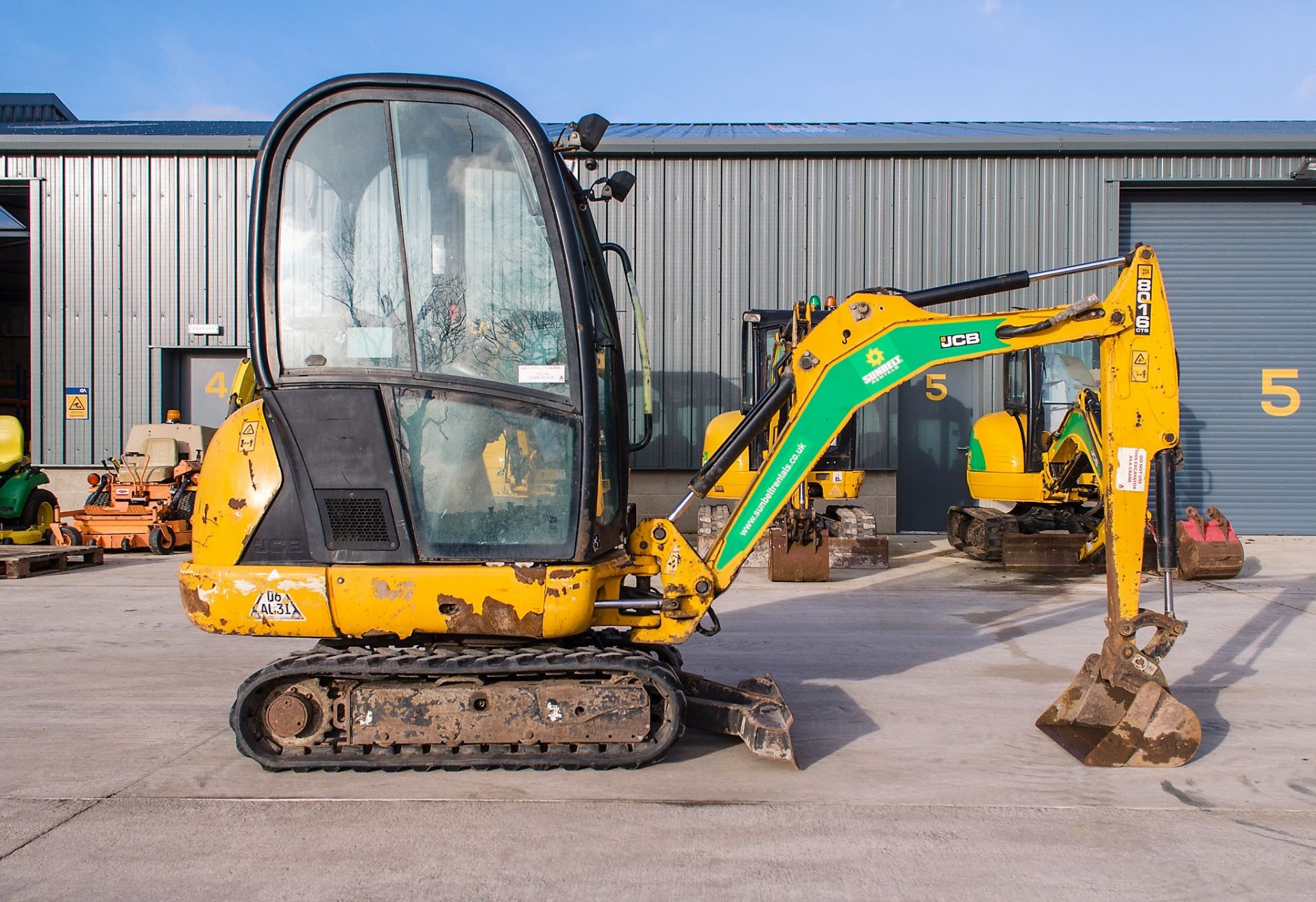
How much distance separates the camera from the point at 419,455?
4.08 meters

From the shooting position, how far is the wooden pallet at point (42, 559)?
10.3 meters

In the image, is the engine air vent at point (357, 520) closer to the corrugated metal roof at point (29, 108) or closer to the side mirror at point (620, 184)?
the side mirror at point (620, 184)

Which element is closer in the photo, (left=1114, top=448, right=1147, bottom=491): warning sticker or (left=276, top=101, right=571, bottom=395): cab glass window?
(left=276, top=101, right=571, bottom=395): cab glass window

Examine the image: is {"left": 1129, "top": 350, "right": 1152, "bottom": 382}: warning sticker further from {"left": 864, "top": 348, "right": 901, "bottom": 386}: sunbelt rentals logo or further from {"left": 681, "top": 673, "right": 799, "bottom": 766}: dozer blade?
{"left": 681, "top": 673, "right": 799, "bottom": 766}: dozer blade

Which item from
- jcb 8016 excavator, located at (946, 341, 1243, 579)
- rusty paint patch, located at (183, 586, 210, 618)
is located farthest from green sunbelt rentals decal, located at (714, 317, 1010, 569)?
jcb 8016 excavator, located at (946, 341, 1243, 579)

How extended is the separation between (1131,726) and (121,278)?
15987mm

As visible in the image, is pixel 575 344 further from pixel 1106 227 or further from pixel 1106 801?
pixel 1106 227

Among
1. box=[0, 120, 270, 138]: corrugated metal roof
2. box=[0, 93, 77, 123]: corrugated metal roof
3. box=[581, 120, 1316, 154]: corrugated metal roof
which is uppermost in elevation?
box=[0, 93, 77, 123]: corrugated metal roof

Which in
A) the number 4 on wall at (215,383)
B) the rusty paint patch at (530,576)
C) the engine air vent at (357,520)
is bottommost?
the rusty paint patch at (530,576)

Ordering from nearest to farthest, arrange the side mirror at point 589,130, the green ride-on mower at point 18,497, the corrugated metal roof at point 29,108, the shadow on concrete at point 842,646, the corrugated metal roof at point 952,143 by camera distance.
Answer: the side mirror at point 589,130 → the shadow on concrete at point 842,646 → the green ride-on mower at point 18,497 → the corrugated metal roof at point 952,143 → the corrugated metal roof at point 29,108

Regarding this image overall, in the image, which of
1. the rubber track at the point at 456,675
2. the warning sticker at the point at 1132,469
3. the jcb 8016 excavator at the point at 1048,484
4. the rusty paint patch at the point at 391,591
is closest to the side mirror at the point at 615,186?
the rusty paint patch at the point at 391,591

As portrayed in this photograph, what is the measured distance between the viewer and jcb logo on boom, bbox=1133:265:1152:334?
4582 mm

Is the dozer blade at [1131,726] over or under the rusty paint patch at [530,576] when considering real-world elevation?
under

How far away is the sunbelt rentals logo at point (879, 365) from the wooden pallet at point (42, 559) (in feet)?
32.1
